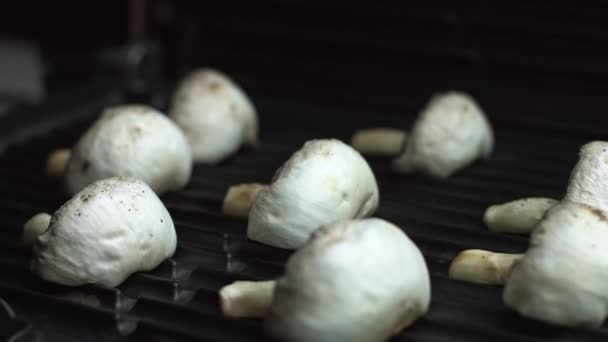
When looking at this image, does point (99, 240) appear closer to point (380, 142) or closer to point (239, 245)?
point (239, 245)

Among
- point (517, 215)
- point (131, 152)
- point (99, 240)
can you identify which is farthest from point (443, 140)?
point (99, 240)

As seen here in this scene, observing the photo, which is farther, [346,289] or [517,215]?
[517,215]

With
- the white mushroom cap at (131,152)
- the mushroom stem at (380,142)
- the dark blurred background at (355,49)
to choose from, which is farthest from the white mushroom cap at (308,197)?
the dark blurred background at (355,49)

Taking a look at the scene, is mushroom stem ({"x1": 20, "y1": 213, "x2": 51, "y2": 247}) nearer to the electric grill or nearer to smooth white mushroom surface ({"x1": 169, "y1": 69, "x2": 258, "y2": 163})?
the electric grill

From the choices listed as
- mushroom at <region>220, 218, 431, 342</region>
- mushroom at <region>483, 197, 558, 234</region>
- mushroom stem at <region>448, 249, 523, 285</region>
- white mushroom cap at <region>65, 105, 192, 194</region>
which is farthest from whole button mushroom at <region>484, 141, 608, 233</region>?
white mushroom cap at <region>65, 105, 192, 194</region>

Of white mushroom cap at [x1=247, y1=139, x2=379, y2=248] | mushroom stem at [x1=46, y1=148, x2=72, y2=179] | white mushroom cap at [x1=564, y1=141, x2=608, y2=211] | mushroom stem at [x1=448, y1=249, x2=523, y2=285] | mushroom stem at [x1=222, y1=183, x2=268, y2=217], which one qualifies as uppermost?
white mushroom cap at [x1=564, y1=141, x2=608, y2=211]
